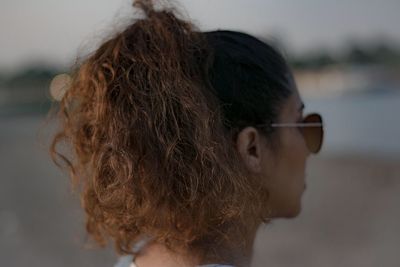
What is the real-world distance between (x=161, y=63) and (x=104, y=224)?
53 centimetres

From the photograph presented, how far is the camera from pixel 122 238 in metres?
1.87

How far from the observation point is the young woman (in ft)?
5.08

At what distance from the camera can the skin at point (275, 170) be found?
1592 mm

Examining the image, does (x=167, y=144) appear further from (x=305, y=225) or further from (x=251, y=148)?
(x=305, y=225)

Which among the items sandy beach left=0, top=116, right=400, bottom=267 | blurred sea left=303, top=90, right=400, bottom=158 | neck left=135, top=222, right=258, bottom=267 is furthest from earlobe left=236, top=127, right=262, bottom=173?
blurred sea left=303, top=90, right=400, bottom=158

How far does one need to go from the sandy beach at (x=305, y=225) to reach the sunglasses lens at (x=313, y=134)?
81.9 inches

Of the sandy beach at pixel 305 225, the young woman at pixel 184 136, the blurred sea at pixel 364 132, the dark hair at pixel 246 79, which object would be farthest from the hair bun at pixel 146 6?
the blurred sea at pixel 364 132

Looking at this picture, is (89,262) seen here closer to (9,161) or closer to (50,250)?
(50,250)

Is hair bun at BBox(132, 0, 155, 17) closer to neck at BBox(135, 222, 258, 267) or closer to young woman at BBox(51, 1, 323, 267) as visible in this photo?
young woman at BBox(51, 1, 323, 267)

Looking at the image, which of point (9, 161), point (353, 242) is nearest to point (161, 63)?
point (353, 242)

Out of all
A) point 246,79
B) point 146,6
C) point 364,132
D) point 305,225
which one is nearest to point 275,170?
point 246,79

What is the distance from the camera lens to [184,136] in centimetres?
156

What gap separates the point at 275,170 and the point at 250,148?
0.13m

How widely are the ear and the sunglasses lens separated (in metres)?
0.22
